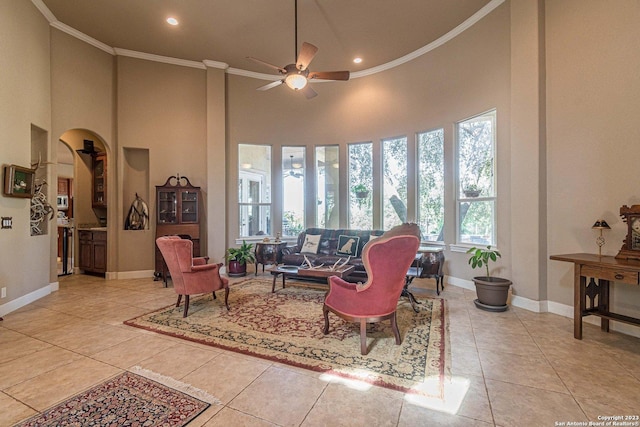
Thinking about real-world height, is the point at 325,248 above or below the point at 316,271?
above

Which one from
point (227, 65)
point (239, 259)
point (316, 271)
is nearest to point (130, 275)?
point (239, 259)

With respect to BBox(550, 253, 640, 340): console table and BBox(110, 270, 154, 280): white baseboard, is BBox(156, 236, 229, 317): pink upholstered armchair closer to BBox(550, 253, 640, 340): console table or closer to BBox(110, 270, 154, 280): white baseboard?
BBox(110, 270, 154, 280): white baseboard

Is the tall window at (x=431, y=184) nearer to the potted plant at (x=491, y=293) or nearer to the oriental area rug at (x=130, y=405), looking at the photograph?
the potted plant at (x=491, y=293)

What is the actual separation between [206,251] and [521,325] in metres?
5.48

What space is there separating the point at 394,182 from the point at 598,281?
11.6ft

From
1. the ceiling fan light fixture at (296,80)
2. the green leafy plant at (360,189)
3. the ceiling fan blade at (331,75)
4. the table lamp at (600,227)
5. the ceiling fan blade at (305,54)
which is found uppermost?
the ceiling fan blade at (305,54)

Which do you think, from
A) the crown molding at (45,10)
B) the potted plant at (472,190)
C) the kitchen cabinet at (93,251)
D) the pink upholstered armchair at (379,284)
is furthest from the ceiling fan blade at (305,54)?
the kitchen cabinet at (93,251)

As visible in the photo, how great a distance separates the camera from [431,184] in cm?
554

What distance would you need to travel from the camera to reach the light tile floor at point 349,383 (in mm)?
1850

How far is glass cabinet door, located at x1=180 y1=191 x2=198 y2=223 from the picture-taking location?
5.84 m

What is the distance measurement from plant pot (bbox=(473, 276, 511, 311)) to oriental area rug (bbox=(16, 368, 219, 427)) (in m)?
3.40

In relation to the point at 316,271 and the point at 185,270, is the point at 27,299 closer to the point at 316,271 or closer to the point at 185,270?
the point at 185,270

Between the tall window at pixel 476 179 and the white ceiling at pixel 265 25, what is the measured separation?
Result: 1741mm

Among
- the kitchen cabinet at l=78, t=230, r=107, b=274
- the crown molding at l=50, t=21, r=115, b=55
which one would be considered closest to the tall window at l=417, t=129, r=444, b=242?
the crown molding at l=50, t=21, r=115, b=55
